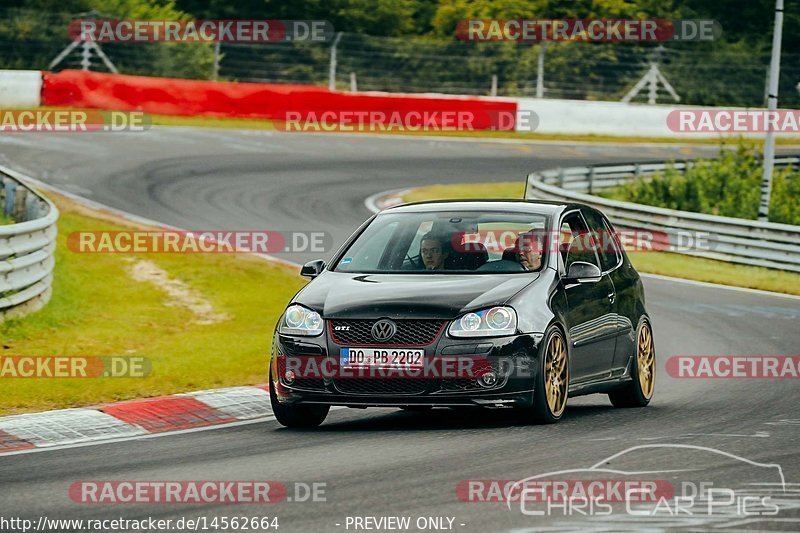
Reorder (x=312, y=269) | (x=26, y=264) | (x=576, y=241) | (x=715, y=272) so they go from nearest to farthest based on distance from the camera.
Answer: (x=312, y=269) → (x=576, y=241) → (x=26, y=264) → (x=715, y=272)

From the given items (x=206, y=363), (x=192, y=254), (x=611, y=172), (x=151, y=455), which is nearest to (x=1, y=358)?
(x=206, y=363)

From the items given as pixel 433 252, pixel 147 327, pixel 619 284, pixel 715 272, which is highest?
pixel 433 252

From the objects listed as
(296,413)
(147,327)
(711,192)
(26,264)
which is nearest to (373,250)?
(296,413)

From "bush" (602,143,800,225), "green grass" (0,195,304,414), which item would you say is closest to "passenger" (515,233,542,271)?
"green grass" (0,195,304,414)

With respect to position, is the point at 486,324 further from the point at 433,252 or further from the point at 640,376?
the point at 640,376

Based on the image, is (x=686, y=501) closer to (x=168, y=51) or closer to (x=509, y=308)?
(x=509, y=308)

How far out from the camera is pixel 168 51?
46656 millimetres

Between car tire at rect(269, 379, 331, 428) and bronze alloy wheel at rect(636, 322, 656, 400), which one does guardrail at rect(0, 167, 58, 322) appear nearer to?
car tire at rect(269, 379, 331, 428)

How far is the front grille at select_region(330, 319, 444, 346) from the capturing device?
9883mm

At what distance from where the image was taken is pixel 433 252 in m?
11.0

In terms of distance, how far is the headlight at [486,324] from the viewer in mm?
9891

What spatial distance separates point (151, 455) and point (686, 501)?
3507mm

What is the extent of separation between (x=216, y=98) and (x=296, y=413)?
30.7 m

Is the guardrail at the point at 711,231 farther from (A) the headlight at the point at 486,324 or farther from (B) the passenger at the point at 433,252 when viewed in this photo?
(A) the headlight at the point at 486,324
